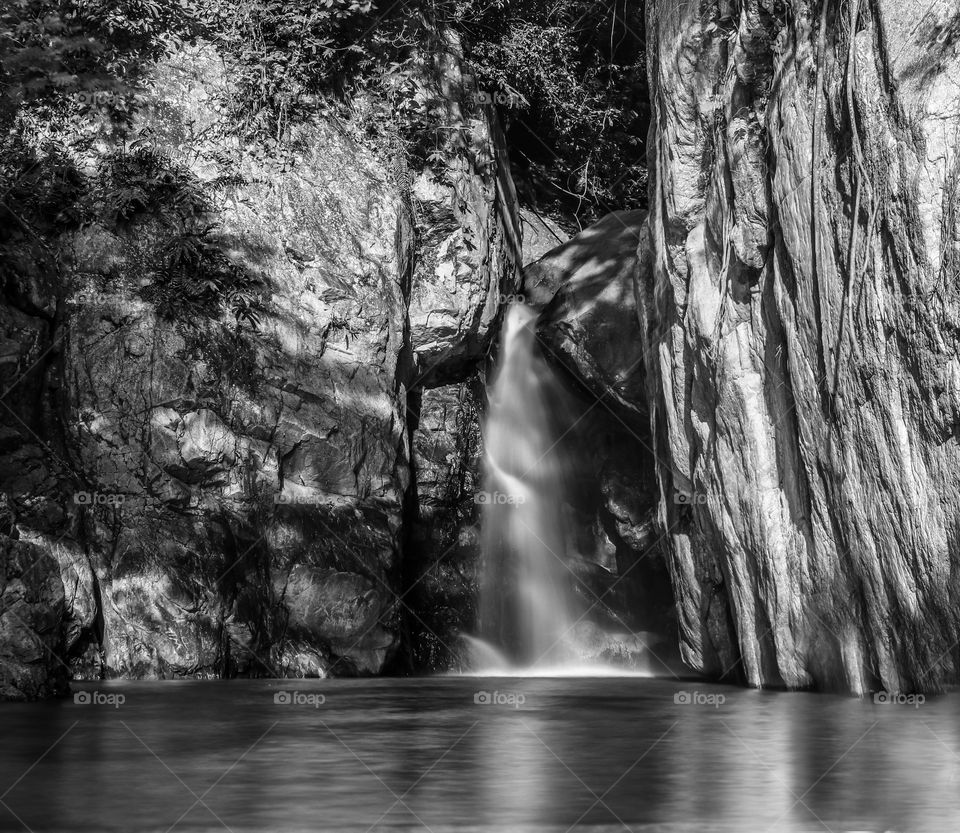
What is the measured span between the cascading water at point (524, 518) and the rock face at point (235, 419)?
2.22 feet

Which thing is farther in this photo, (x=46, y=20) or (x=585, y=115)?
(x=585, y=115)

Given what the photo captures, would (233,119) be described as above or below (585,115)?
below

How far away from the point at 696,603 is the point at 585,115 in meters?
9.16

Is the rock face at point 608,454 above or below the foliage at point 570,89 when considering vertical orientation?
below

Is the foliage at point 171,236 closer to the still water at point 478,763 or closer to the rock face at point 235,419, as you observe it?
the rock face at point 235,419

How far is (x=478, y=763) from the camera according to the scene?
24.2 ft

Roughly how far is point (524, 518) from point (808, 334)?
5943 mm

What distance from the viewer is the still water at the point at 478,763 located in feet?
19.0

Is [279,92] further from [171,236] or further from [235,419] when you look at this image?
[235,419]

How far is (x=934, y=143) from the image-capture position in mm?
8172

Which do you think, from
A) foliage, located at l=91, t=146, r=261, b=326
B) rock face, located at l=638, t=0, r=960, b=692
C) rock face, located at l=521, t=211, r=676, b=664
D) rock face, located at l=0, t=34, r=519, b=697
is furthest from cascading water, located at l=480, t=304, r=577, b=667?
foliage, located at l=91, t=146, r=261, b=326

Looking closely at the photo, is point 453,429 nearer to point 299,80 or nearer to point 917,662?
point 299,80

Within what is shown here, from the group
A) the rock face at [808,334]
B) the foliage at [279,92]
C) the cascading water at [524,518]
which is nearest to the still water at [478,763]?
the rock face at [808,334]

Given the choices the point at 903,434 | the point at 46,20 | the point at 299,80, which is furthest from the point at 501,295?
the point at 903,434
